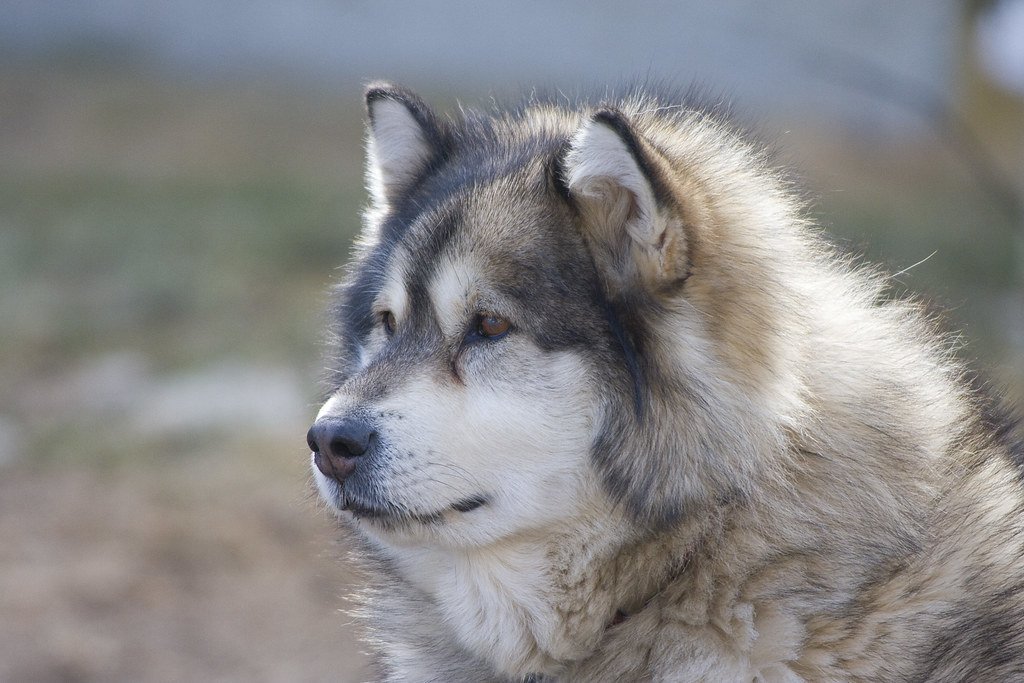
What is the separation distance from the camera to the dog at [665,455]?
2.99 m

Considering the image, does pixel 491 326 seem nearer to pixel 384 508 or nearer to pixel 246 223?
pixel 384 508

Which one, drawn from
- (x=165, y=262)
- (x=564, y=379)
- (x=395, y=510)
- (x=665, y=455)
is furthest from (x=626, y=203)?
(x=165, y=262)

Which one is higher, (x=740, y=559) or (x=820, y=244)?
(x=820, y=244)

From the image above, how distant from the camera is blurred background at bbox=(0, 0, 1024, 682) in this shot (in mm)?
5988

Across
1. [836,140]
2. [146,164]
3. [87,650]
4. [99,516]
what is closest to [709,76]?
[836,140]

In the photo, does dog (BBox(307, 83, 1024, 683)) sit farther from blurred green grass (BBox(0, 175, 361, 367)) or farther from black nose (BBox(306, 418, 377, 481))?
blurred green grass (BBox(0, 175, 361, 367))

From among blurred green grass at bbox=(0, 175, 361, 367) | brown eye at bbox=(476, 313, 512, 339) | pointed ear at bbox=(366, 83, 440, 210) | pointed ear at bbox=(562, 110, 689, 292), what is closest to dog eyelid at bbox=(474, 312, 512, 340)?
brown eye at bbox=(476, 313, 512, 339)

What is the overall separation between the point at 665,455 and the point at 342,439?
91 centimetres

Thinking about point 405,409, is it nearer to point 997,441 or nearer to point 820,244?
point 820,244

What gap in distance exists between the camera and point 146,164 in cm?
1258

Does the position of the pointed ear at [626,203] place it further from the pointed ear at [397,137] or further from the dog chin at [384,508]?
the pointed ear at [397,137]

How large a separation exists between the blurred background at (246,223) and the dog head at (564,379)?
35.8 inches

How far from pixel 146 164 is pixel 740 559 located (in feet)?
36.1

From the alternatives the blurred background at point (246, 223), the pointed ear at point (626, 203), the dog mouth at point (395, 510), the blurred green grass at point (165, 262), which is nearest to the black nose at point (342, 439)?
the dog mouth at point (395, 510)
